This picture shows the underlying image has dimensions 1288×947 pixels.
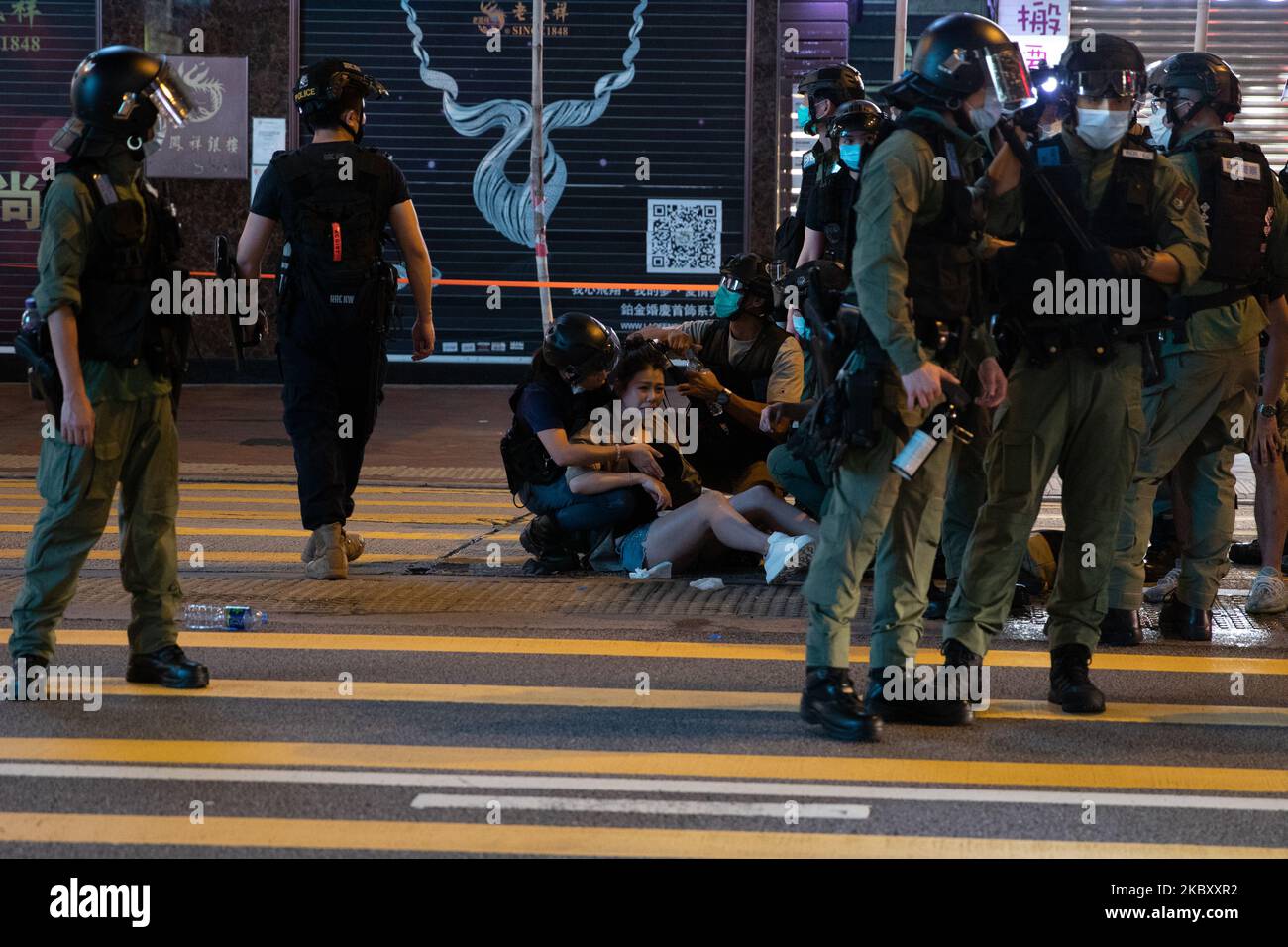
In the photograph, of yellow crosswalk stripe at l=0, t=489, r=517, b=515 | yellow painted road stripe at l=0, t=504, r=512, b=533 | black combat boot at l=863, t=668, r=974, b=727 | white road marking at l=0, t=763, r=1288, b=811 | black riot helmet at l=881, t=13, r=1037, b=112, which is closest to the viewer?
white road marking at l=0, t=763, r=1288, b=811

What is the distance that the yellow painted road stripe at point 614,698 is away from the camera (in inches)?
226

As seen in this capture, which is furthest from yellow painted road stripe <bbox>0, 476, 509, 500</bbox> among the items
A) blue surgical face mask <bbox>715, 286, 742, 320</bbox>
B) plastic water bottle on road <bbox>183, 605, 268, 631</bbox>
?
plastic water bottle on road <bbox>183, 605, 268, 631</bbox>

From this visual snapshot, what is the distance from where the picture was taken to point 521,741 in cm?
534

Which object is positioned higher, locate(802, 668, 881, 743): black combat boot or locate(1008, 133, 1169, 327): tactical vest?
locate(1008, 133, 1169, 327): tactical vest

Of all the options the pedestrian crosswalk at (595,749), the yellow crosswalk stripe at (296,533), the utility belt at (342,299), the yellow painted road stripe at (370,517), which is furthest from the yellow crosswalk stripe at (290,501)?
the pedestrian crosswalk at (595,749)

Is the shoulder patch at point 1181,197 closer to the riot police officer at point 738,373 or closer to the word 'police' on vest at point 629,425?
the riot police officer at point 738,373

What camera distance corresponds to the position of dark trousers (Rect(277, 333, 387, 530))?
314 inches

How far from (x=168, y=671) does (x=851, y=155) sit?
3.66 metres

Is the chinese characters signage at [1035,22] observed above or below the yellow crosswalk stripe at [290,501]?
above

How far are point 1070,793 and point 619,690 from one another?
1740 mm

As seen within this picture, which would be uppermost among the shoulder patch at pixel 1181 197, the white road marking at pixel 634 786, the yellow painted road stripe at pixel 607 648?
the shoulder patch at pixel 1181 197

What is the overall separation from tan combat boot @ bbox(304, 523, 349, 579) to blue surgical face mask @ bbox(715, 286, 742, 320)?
2.15m

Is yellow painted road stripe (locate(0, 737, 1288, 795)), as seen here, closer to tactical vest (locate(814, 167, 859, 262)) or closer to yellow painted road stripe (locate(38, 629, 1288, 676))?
yellow painted road stripe (locate(38, 629, 1288, 676))

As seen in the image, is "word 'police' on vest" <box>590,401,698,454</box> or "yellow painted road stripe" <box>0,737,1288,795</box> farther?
"word 'police' on vest" <box>590,401,698,454</box>
